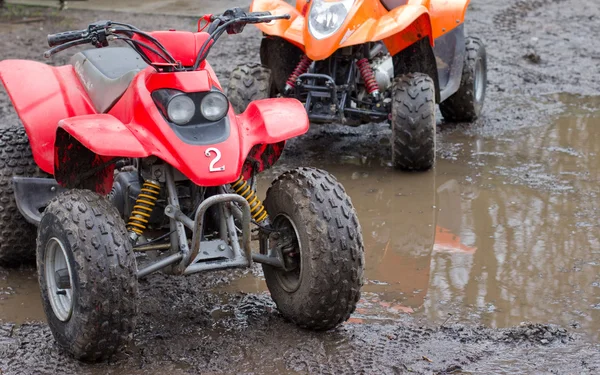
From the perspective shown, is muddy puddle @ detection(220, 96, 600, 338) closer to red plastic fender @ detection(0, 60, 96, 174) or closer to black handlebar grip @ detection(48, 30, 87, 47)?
red plastic fender @ detection(0, 60, 96, 174)

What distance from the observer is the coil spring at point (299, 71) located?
7.30 m

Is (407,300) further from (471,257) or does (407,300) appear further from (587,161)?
(587,161)

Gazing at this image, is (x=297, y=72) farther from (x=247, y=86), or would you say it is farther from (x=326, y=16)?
(x=326, y=16)

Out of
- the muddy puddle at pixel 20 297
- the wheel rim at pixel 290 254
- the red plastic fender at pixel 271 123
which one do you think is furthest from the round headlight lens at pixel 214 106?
the muddy puddle at pixel 20 297

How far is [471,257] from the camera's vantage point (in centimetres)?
543

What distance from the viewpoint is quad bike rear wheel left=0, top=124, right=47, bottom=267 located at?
506cm

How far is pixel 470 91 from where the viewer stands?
27.1 feet

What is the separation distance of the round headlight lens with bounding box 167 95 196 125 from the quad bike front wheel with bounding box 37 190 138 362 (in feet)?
1.61

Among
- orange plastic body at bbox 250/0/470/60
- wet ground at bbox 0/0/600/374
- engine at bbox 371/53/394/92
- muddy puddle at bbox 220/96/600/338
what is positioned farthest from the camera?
engine at bbox 371/53/394/92

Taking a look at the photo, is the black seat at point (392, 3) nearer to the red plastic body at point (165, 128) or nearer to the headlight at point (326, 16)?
the headlight at point (326, 16)

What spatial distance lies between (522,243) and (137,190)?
95.9 inches

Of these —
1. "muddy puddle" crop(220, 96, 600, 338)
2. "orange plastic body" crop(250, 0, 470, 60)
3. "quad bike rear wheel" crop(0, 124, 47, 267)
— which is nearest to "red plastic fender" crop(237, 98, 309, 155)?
"muddy puddle" crop(220, 96, 600, 338)

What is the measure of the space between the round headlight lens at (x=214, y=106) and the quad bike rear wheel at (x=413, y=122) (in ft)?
9.42

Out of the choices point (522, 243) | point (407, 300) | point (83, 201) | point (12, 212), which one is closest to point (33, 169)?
point (12, 212)
